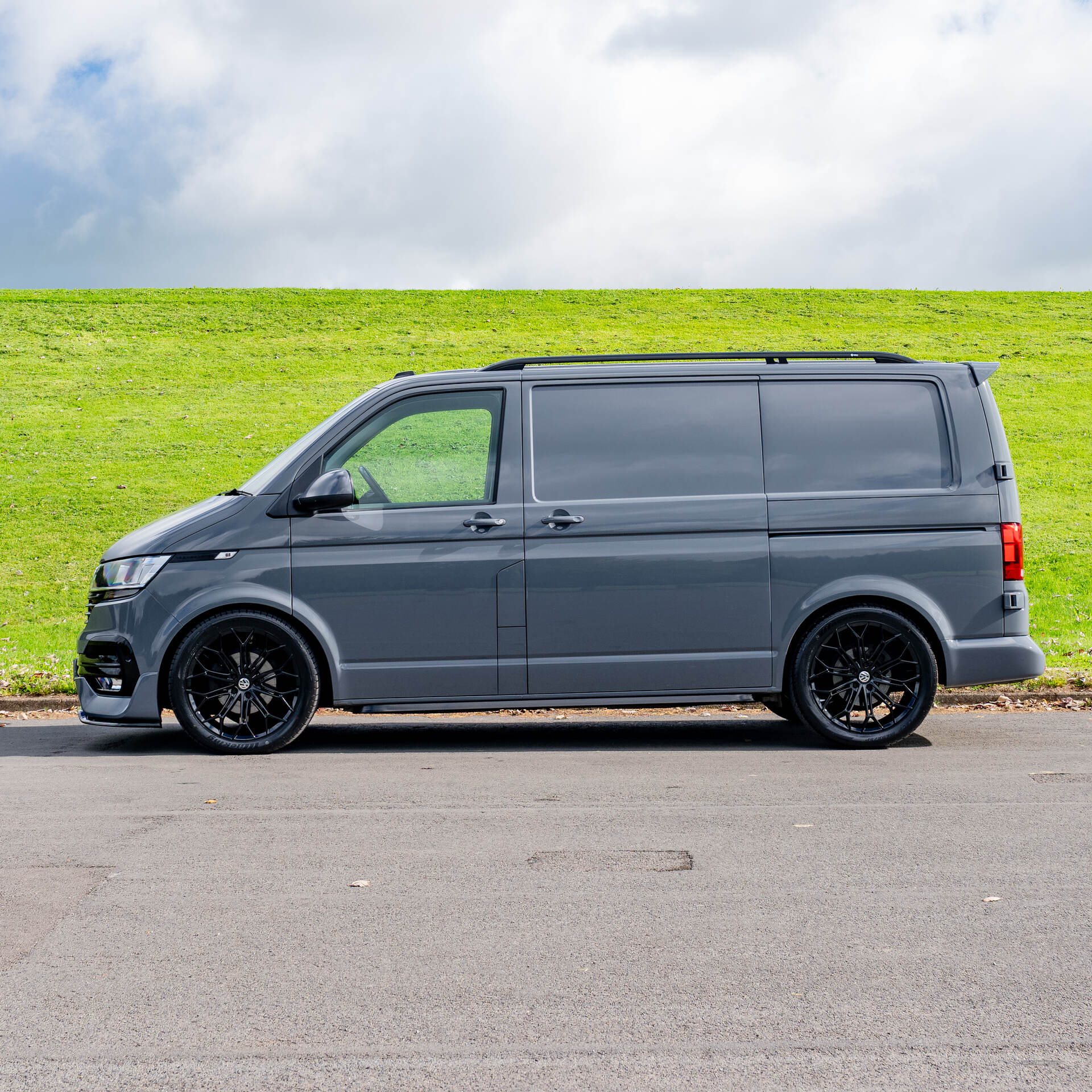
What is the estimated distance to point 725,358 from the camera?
817cm

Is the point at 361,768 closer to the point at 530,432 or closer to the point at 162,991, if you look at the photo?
the point at 530,432

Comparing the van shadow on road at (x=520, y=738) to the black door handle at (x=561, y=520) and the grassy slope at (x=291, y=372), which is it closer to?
the black door handle at (x=561, y=520)

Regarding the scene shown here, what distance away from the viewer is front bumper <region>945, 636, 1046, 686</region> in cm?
785

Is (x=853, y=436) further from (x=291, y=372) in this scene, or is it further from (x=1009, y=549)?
→ (x=291, y=372)

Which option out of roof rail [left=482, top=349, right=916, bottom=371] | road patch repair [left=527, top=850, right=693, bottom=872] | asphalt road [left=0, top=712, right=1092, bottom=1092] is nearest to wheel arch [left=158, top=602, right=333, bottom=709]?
asphalt road [left=0, top=712, right=1092, bottom=1092]

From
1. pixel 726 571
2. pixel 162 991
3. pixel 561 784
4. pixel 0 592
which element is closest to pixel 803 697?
pixel 726 571

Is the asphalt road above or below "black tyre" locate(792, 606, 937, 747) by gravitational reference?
below

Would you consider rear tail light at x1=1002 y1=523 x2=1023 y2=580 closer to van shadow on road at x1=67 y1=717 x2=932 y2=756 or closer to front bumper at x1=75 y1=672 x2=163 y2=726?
van shadow on road at x1=67 y1=717 x2=932 y2=756

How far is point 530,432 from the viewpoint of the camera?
308 inches

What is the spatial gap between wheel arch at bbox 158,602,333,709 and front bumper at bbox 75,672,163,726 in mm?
44

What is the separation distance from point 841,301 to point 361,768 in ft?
129

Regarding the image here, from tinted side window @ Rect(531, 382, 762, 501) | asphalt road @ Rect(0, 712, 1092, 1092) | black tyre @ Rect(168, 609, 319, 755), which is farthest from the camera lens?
tinted side window @ Rect(531, 382, 762, 501)

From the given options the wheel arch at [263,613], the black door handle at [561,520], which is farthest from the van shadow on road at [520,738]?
the black door handle at [561,520]

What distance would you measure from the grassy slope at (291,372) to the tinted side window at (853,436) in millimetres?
3504
